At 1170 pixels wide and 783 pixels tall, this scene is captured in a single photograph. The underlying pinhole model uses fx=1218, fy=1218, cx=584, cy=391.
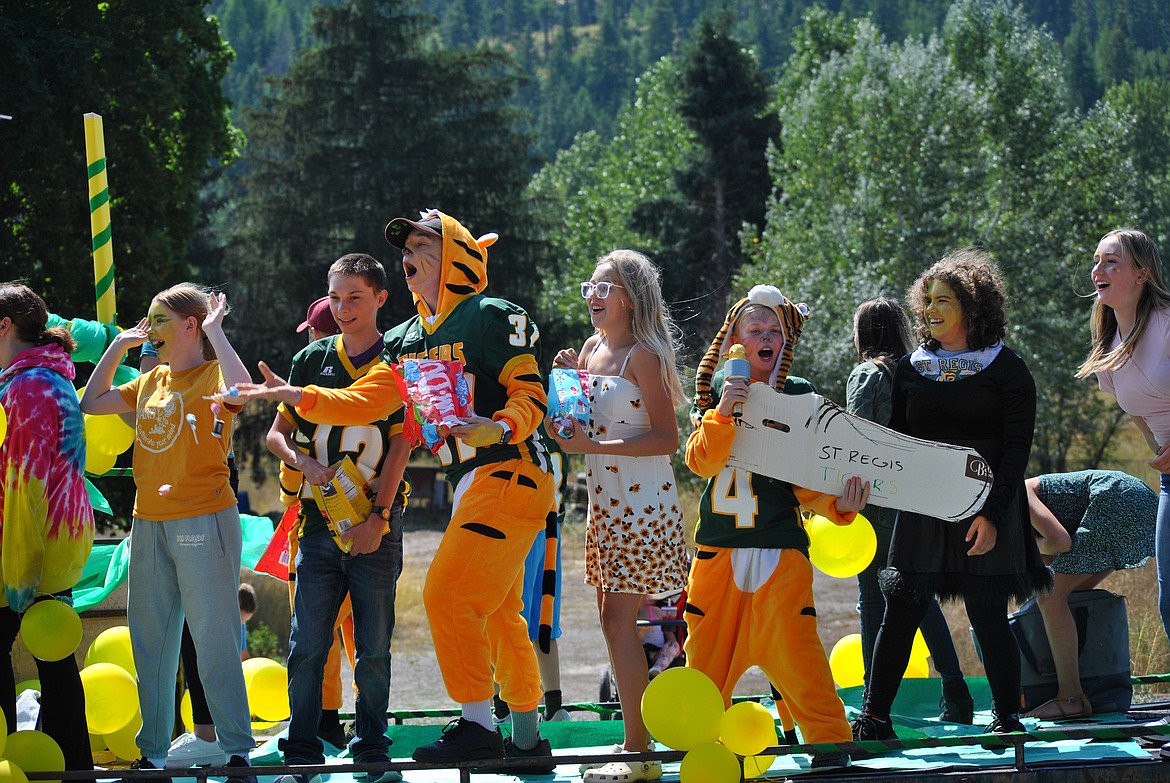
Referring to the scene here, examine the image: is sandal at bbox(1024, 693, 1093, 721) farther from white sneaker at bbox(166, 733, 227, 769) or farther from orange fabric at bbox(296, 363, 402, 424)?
white sneaker at bbox(166, 733, 227, 769)

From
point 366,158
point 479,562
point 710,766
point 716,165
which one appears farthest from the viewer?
point 716,165

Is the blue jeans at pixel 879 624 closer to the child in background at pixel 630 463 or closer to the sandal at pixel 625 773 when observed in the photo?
the child in background at pixel 630 463

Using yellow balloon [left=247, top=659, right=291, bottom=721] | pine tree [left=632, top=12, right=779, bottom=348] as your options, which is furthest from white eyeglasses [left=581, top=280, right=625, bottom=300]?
pine tree [left=632, top=12, right=779, bottom=348]

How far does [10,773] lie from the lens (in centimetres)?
419

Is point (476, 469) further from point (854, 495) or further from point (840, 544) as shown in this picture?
point (840, 544)

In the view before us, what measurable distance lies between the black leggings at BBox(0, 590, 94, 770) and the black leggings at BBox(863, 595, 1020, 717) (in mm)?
3099

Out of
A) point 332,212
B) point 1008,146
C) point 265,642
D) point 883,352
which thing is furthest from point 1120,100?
point 883,352

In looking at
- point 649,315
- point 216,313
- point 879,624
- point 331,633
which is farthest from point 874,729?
point 216,313

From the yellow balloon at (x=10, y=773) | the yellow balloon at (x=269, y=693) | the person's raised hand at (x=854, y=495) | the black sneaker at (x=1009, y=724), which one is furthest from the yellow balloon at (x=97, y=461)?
the black sneaker at (x=1009, y=724)

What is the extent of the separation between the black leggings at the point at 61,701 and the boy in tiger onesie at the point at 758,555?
7.88ft

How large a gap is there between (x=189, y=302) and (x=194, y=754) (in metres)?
1.95

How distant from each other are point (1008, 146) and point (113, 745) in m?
29.7

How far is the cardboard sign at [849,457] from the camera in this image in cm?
456

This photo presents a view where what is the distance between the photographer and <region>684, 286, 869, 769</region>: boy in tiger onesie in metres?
4.36
